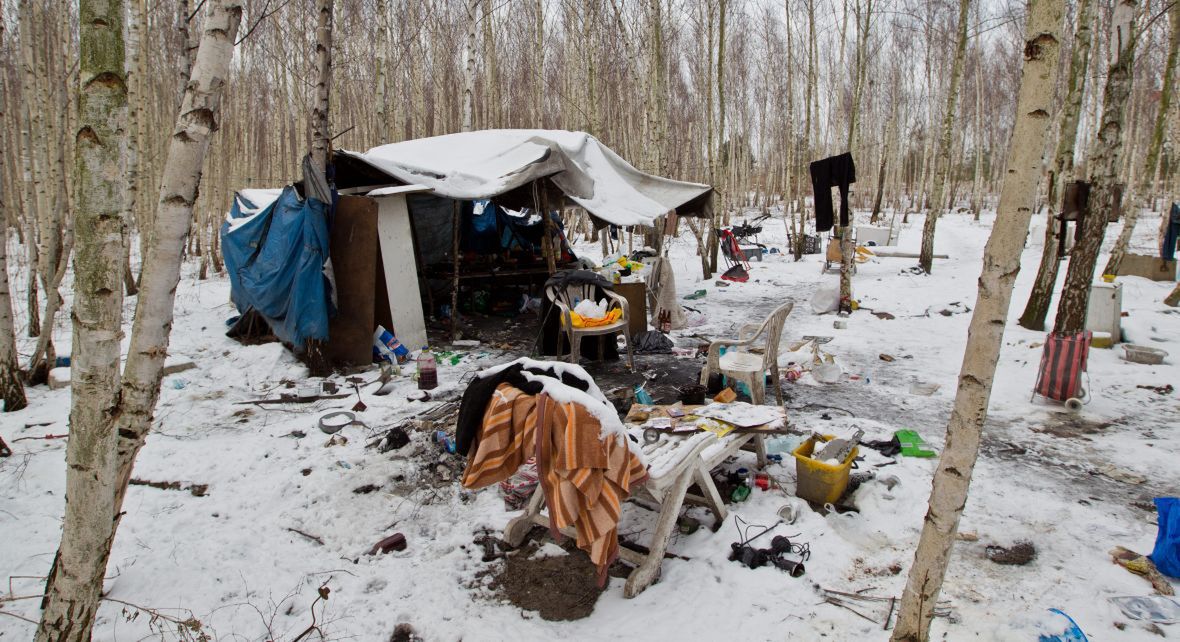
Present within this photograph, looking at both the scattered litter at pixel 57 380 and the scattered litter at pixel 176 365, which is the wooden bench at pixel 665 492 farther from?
the scattered litter at pixel 57 380

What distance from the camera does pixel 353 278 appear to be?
21.5ft

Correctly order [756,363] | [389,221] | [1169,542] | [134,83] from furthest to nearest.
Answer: [389,221] → [134,83] → [756,363] → [1169,542]

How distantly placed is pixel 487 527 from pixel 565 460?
3.89ft

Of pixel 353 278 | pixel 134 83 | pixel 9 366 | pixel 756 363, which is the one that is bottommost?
pixel 9 366

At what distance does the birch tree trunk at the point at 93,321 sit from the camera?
1807 mm

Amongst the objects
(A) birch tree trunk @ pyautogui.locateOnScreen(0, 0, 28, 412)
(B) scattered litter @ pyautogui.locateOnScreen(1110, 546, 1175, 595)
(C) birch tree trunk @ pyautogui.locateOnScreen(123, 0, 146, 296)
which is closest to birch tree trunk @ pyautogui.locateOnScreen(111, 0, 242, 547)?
(A) birch tree trunk @ pyautogui.locateOnScreen(0, 0, 28, 412)

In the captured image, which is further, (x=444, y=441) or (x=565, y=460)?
(x=444, y=441)

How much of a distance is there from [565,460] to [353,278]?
4.75 m

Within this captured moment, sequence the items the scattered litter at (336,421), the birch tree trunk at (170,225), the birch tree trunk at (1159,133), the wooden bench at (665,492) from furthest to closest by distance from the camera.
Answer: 1. the birch tree trunk at (1159,133)
2. the scattered litter at (336,421)
3. the wooden bench at (665,492)
4. the birch tree trunk at (170,225)

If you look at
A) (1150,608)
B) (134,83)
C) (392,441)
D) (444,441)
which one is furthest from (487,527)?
(134,83)

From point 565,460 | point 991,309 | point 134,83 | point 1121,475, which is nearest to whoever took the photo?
point 991,309

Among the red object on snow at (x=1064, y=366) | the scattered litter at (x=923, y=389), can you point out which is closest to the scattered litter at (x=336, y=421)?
the scattered litter at (x=923, y=389)

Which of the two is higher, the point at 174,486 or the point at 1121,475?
the point at 1121,475

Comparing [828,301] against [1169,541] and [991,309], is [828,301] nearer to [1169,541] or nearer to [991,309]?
[1169,541]
